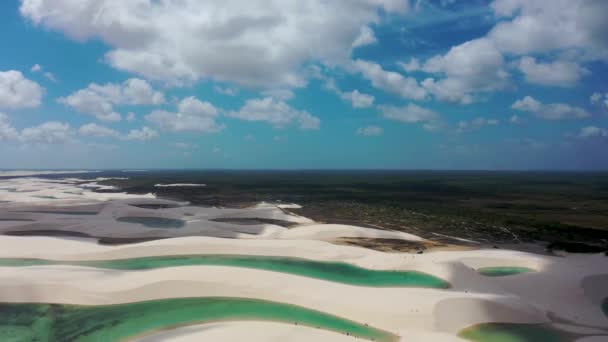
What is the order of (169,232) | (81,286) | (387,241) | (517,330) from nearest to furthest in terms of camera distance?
1. (517,330)
2. (81,286)
3. (387,241)
4. (169,232)

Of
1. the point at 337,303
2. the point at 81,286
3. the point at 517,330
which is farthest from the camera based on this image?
the point at 81,286

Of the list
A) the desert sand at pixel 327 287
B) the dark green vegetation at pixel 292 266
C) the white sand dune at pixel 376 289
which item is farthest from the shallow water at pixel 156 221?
the dark green vegetation at pixel 292 266

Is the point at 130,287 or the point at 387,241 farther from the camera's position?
the point at 387,241

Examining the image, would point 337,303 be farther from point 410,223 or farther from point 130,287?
point 410,223

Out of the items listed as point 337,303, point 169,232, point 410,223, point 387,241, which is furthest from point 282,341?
point 410,223

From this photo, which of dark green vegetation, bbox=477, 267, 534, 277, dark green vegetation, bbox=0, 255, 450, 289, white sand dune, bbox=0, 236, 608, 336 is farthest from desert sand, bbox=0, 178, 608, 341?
dark green vegetation, bbox=0, 255, 450, 289

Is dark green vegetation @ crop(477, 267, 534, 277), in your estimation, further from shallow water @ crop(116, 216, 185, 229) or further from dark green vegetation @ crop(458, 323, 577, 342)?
shallow water @ crop(116, 216, 185, 229)
